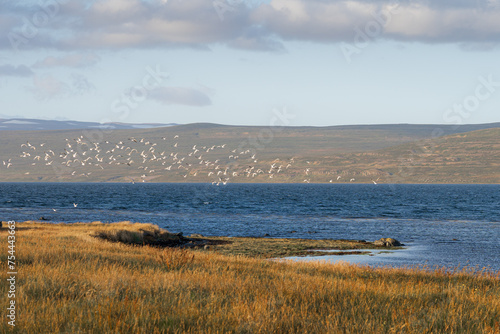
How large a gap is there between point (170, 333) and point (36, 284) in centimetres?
519

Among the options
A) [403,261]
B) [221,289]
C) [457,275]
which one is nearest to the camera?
[221,289]

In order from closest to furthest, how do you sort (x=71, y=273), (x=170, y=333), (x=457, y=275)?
(x=170, y=333)
(x=71, y=273)
(x=457, y=275)

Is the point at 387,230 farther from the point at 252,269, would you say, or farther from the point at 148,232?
the point at 252,269

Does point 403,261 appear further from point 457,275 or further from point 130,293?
point 130,293

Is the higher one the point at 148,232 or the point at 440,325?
the point at 440,325

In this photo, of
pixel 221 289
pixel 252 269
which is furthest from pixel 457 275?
pixel 221 289

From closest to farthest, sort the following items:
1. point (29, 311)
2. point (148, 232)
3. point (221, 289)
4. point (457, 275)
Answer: point (29, 311), point (221, 289), point (457, 275), point (148, 232)

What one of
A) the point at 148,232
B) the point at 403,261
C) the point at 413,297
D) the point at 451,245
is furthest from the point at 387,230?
the point at 413,297

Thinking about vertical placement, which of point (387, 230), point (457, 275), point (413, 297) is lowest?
point (387, 230)

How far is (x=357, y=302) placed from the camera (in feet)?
41.7

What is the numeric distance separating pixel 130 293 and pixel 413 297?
717cm

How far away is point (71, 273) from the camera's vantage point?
49.0ft

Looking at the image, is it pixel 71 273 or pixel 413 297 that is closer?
pixel 413 297

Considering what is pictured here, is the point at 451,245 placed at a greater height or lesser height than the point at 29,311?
lesser
